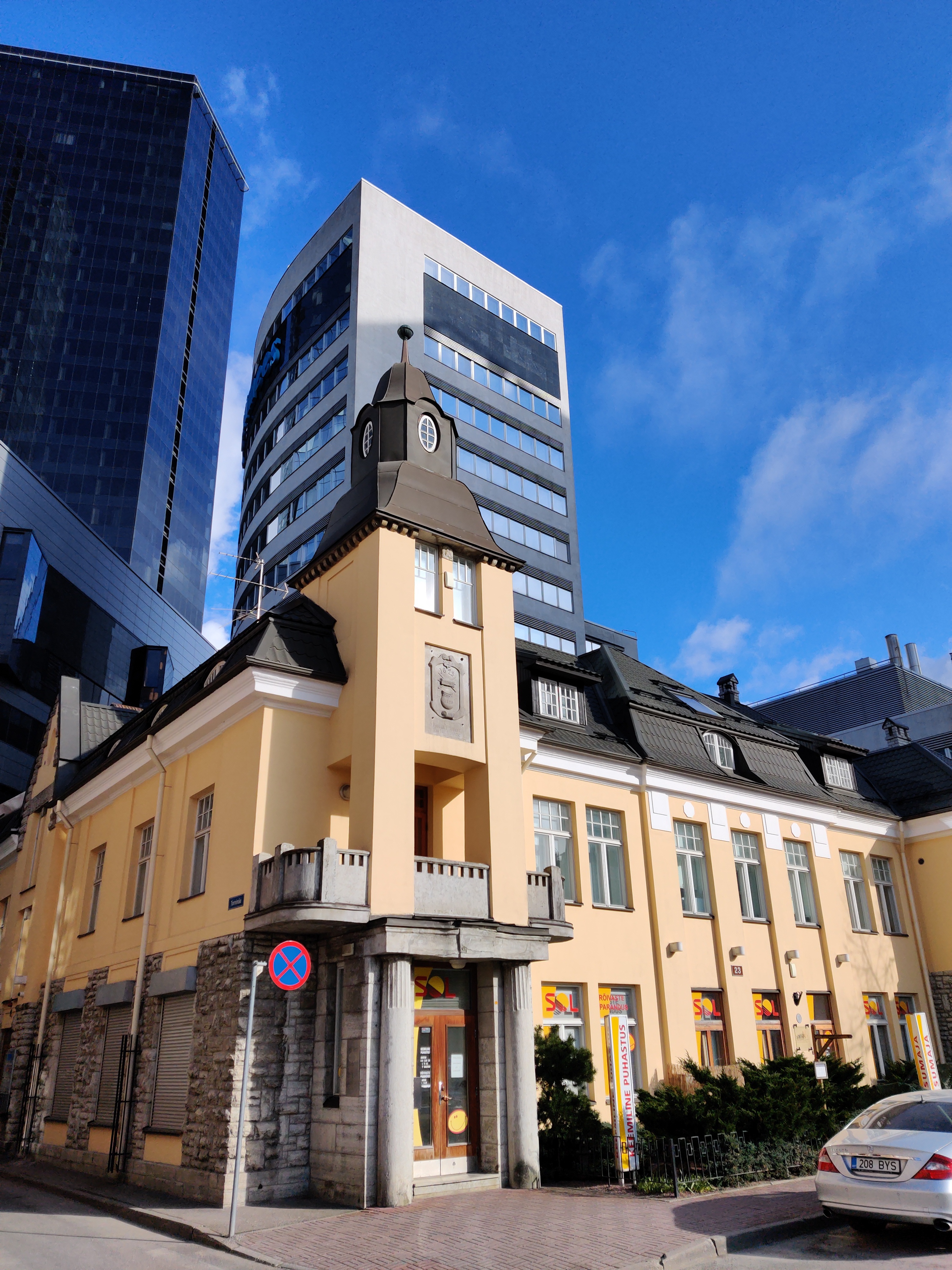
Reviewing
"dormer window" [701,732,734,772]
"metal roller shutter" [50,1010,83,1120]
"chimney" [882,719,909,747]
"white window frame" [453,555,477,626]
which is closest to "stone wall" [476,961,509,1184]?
"white window frame" [453,555,477,626]

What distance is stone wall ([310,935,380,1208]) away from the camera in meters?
12.2

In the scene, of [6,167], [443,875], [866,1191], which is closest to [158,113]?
[6,167]

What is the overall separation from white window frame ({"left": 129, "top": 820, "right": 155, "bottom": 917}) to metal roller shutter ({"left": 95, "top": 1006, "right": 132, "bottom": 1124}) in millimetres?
1863

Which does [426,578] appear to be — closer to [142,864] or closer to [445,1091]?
[445,1091]

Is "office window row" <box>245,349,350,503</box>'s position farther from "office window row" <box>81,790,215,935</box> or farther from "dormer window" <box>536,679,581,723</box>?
"office window row" <box>81,790,215,935</box>

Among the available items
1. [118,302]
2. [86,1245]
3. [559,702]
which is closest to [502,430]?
[559,702]

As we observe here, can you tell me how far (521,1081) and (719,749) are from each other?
482 inches

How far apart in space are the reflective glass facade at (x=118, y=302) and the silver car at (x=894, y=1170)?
78814 mm

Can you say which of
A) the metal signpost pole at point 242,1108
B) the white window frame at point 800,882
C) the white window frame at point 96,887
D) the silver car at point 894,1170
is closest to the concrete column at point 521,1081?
the metal signpost pole at point 242,1108

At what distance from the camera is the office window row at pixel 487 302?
51969 mm

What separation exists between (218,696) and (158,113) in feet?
354

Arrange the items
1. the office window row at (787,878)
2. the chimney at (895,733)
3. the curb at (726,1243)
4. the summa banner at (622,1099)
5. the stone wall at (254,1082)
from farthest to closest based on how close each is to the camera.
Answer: the chimney at (895,733) → the office window row at (787,878) → the summa banner at (622,1099) → the stone wall at (254,1082) → the curb at (726,1243)

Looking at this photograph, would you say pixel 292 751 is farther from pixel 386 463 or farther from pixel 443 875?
pixel 386 463

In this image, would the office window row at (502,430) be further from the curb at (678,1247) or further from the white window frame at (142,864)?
the curb at (678,1247)
